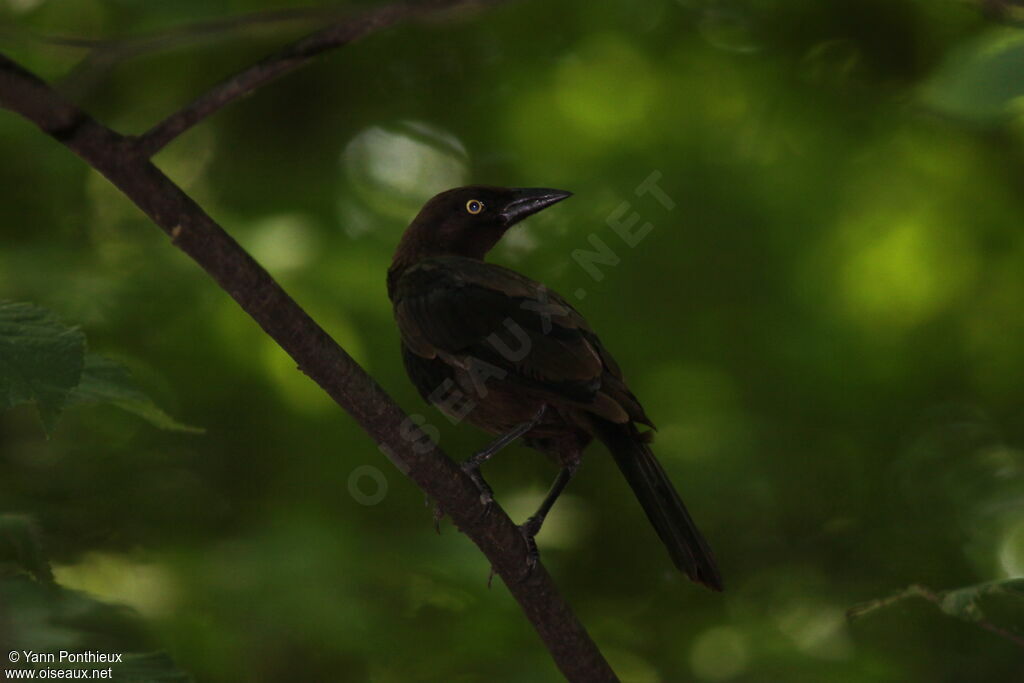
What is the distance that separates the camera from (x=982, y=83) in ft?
6.10

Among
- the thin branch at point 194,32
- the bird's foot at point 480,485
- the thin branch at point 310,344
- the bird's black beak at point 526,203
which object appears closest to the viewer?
the thin branch at point 194,32

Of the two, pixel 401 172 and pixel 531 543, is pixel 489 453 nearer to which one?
pixel 531 543

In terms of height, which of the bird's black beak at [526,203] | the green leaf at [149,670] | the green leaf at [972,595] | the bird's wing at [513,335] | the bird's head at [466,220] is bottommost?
the green leaf at [972,595]

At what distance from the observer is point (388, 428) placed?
187cm

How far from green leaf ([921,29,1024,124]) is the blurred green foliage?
2099mm

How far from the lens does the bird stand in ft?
7.91

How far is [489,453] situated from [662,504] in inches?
15.7

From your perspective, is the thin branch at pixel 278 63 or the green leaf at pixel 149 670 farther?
the green leaf at pixel 149 670

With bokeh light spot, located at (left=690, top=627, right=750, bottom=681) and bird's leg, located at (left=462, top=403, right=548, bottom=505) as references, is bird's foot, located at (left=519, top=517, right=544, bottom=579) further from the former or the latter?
bokeh light spot, located at (left=690, top=627, right=750, bottom=681)

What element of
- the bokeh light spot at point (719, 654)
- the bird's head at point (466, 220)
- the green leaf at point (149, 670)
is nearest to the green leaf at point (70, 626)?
the green leaf at point (149, 670)

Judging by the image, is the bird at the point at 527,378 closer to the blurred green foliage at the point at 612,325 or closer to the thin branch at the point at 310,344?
the thin branch at the point at 310,344

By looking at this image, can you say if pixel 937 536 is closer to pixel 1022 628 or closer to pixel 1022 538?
pixel 1022 538

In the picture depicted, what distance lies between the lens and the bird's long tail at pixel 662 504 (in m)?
2.32

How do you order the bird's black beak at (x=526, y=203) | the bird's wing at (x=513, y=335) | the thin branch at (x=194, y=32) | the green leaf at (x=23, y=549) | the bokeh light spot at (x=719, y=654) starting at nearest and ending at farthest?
the thin branch at (x=194, y=32) → the green leaf at (x=23, y=549) → the bird's wing at (x=513, y=335) → the bird's black beak at (x=526, y=203) → the bokeh light spot at (x=719, y=654)
